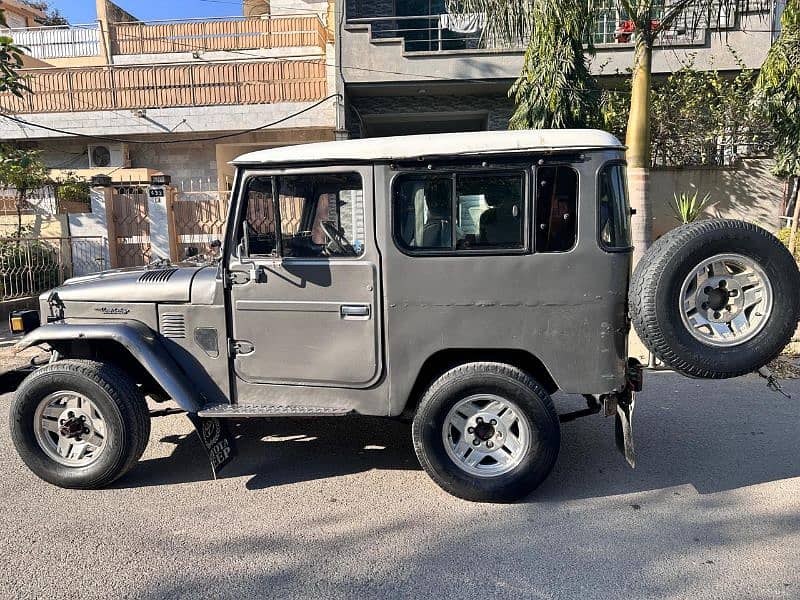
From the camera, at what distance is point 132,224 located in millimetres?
11766

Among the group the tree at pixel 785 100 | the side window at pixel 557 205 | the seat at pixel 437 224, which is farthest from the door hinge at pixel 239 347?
the tree at pixel 785 100

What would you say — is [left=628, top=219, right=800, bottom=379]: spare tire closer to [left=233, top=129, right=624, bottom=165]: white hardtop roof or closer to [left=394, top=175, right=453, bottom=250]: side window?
[left=233, top=129, right=624, bottom=165]: white hardtop roof

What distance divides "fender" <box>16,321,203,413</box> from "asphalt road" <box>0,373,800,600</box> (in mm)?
684

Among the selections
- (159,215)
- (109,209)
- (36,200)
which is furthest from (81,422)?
(36,200)

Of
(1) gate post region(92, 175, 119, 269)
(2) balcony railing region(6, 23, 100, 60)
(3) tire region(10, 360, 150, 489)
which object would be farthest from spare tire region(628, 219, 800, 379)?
(2) balcony railing region(6, 23, 100, 60)

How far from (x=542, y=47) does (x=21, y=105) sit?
13374mm

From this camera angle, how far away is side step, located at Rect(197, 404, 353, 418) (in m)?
3.76

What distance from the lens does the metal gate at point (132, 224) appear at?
11727mm

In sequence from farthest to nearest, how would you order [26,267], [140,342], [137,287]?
[26,267]
[137,287]
[140,342]

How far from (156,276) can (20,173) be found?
9.81 metres

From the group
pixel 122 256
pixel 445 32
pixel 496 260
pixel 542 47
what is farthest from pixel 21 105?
pixel 496 260

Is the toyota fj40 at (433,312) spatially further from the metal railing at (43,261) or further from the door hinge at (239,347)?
the metal railing at (43,261)

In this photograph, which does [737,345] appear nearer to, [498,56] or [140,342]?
[140,342]

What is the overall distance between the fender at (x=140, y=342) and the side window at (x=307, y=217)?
0.89 metres
